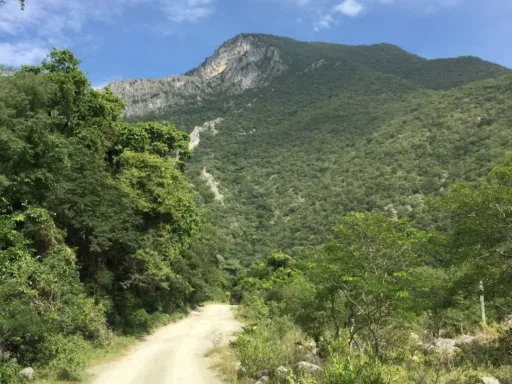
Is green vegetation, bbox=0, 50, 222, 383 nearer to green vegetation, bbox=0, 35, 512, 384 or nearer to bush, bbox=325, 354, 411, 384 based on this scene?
green vegetation, bbox=0, 35, 512, 384

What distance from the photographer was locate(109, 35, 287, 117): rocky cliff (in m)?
156

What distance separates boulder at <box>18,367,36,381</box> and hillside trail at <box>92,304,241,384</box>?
73.7 inches

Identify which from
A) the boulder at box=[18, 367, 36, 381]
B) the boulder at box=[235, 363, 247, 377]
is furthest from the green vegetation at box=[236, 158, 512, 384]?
the boulder at box=[18, 367, 36, 381]

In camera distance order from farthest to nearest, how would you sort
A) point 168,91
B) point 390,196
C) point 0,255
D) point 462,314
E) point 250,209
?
point 168,91
point 250,209
point 390,196
point 462,314
point 0,255

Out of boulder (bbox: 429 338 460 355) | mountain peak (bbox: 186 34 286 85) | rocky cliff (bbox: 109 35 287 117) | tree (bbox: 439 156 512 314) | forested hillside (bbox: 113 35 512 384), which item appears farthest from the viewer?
mountain peak (bbox: 186 34 286 85)

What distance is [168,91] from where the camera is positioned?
534ft

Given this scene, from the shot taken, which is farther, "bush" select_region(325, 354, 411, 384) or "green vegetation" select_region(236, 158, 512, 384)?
"green vegetation" select_region(236, 158, 512, 384)

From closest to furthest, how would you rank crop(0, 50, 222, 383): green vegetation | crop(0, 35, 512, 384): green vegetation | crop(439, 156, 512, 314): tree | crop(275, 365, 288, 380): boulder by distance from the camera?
crop(275, 365, 288, 380): boulder → crop(439, 156, 512, 314): tree → crop(0, 35, 512, 384): green vegetation → crop(0, 50, 222, 383): green vegetation

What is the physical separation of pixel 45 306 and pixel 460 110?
272 ft

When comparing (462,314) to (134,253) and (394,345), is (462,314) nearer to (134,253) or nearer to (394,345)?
(394,345)

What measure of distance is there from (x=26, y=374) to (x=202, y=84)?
564 feet

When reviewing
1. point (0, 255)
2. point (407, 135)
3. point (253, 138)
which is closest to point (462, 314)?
point (0, 255)

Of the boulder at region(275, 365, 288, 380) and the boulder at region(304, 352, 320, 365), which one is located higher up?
the boulder at region(275, 365, 288, 380)

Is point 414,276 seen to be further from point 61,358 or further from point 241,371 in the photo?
point 61,358
